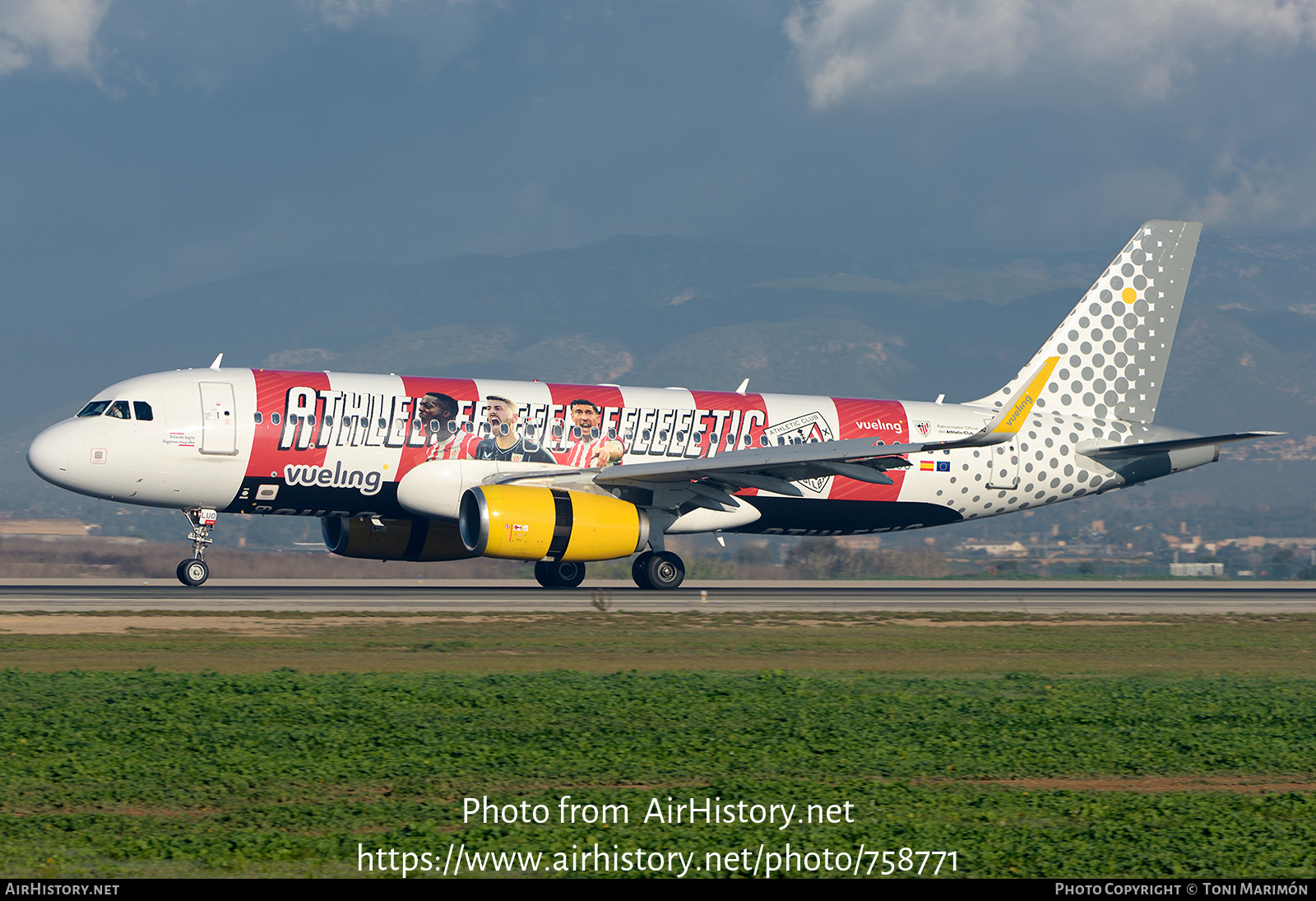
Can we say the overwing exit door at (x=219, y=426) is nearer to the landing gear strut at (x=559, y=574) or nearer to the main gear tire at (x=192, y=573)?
the main gear tire at (x=192, y=573)

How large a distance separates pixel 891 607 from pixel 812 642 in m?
7.00

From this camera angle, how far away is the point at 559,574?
30.1m

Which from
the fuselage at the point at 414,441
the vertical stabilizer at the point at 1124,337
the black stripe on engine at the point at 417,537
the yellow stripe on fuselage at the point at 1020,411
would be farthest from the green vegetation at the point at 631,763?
the vertical stabilizer at the point at 1124,337

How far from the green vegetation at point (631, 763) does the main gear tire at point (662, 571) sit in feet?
45.2

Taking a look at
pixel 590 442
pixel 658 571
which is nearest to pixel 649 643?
pixel 658 571

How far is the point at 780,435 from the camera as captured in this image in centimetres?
3067

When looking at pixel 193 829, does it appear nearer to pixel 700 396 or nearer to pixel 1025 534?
pixel 700 396

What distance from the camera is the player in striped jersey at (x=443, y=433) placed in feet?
89.6

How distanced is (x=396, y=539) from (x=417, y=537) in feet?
1.40

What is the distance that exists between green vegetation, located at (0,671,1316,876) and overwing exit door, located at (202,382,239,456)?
12429 millimetres

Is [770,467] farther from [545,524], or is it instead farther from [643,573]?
[545,524]

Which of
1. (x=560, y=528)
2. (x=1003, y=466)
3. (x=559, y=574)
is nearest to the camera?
(x=560, y=528)
